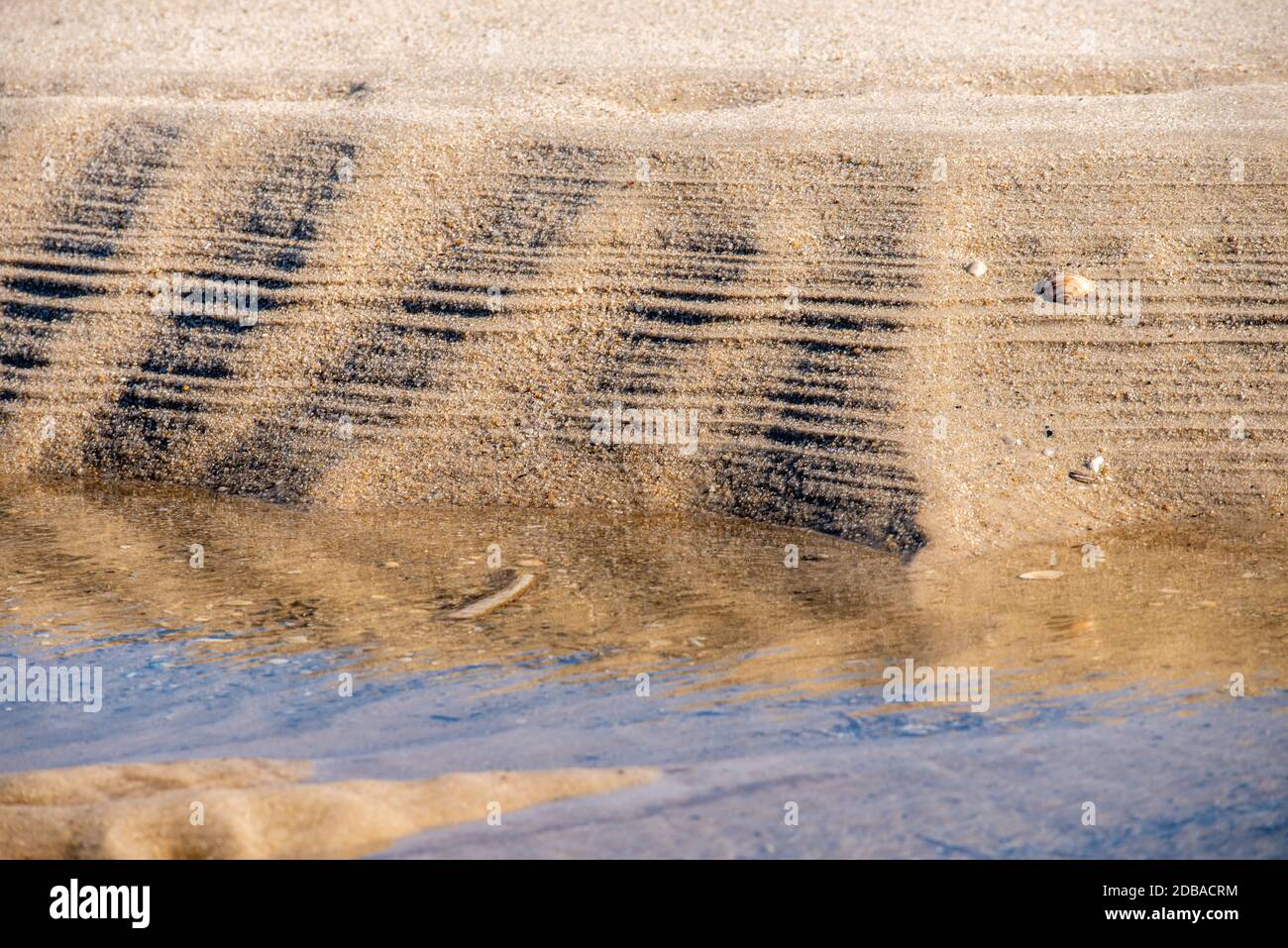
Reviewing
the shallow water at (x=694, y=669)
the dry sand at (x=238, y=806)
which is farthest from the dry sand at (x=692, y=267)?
the dry sand at (x=238, y=806)

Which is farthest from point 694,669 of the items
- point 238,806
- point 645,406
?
point 645,406

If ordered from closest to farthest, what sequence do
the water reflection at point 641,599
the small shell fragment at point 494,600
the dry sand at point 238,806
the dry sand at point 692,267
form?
the dry sand at point 238,806 < the water reflection at point 641,599 < the small shell fragment at point 494,600 < the dry sand at point 692,267

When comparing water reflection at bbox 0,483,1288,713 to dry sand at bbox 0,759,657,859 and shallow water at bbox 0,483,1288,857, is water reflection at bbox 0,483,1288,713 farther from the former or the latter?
dry sand at bbox 0,759,657,859

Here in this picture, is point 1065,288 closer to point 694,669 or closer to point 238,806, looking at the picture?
point 694,669

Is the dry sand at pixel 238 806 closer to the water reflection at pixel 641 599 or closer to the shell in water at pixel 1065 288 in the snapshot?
the water reflection at pixel 641 599
